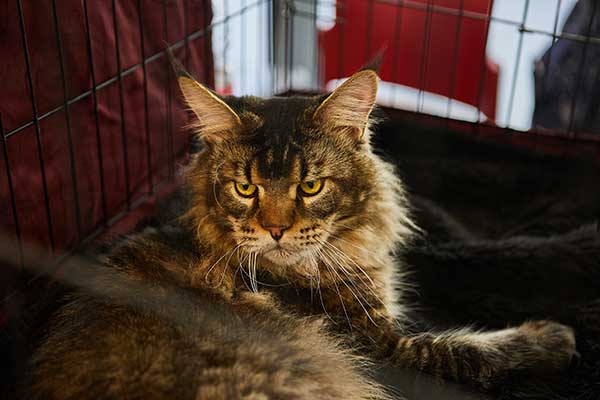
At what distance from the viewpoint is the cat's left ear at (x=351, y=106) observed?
1.52m

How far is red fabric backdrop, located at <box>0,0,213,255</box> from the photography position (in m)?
1.77

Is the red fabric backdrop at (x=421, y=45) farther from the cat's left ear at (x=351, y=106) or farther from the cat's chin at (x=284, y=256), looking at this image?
the cat's chin at (x=284, y=256)

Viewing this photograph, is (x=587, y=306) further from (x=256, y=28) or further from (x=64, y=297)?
(x=256, y=28)

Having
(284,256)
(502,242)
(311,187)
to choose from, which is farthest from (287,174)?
(502,242)

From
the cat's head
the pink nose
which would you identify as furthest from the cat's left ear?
the pink nose

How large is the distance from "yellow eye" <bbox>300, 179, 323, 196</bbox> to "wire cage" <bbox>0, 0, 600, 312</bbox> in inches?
13.3

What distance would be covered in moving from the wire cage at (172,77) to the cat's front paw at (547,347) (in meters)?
0.83

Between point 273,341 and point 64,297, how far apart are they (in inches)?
19.9

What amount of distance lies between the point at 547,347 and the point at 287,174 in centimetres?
82

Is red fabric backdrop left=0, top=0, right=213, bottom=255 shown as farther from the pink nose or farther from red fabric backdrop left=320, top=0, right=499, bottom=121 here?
red fabric backdrop left=320, top=0, right=499, bottom=121

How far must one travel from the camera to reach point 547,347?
1.73m

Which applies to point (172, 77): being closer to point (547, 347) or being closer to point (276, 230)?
point (276, 230)

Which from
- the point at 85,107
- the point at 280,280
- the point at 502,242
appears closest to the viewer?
the point at 280,280

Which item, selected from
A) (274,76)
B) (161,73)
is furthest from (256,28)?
(161,73)
